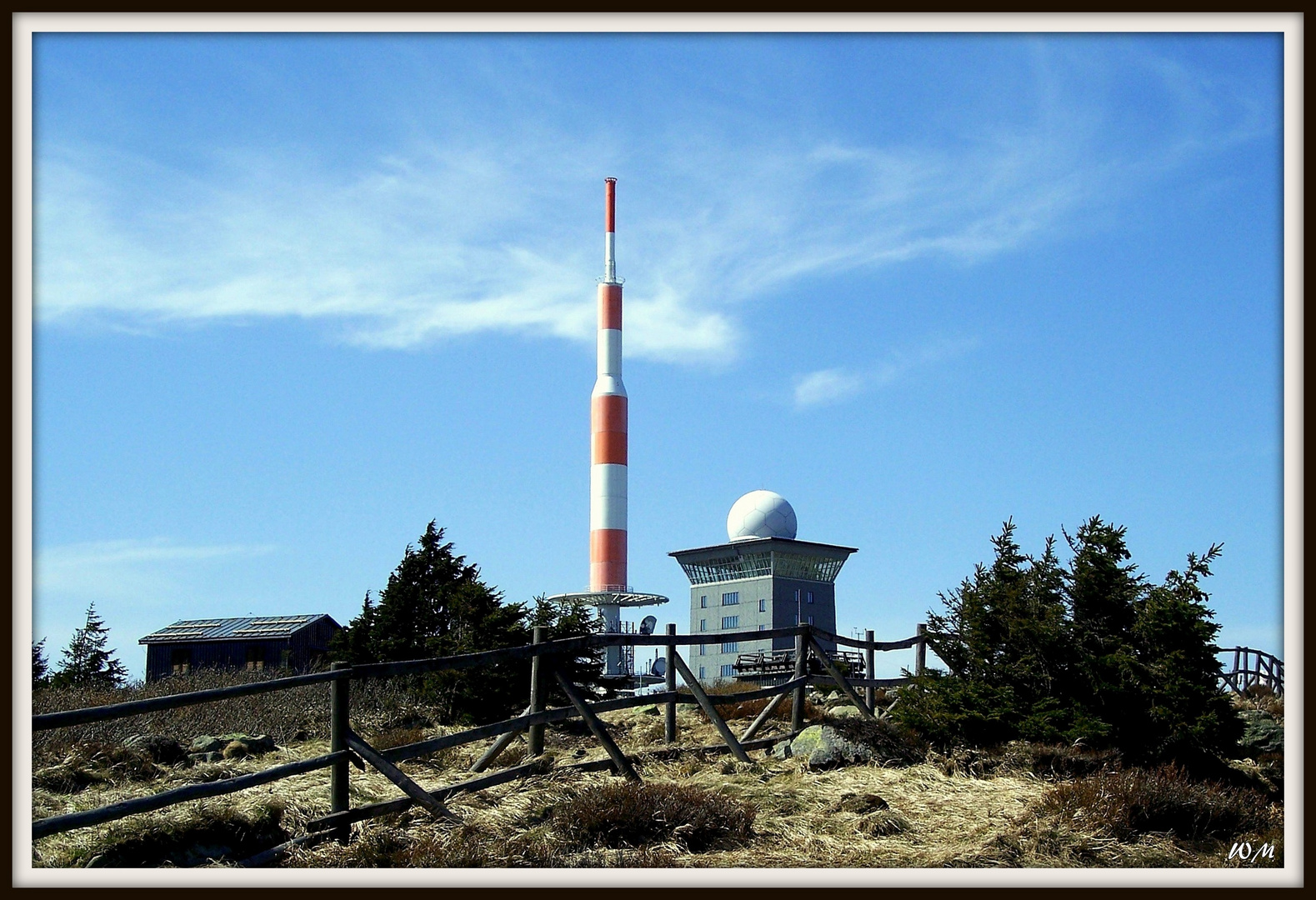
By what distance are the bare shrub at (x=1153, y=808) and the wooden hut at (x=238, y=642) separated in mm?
36955

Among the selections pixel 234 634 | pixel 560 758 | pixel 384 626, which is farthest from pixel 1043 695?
pixel 234 634

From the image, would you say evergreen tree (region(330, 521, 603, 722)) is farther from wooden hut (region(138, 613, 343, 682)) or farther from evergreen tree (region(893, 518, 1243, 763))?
wooden hut (region(138, 613, 343, 682))

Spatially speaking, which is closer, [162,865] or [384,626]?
[162,865]

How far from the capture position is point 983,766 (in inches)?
509

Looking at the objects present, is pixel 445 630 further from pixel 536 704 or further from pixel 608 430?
pixel 608 430

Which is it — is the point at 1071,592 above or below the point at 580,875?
above

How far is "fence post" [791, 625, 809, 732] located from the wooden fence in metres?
0.02

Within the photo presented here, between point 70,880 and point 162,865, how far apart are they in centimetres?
227

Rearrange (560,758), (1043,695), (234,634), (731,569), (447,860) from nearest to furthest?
(447,860)
(560,758)
(1043,695)
(234,634)
(731,569)

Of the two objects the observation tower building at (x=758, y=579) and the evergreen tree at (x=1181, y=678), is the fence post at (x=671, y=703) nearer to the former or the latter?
the evergreen tree at (x=1181, y=678)

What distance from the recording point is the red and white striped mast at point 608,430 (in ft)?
215

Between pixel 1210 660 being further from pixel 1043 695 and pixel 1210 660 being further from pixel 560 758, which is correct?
pixel 560 758

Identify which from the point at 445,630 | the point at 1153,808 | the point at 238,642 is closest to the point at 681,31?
the point at 1153,808

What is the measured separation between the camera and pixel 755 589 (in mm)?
70500
